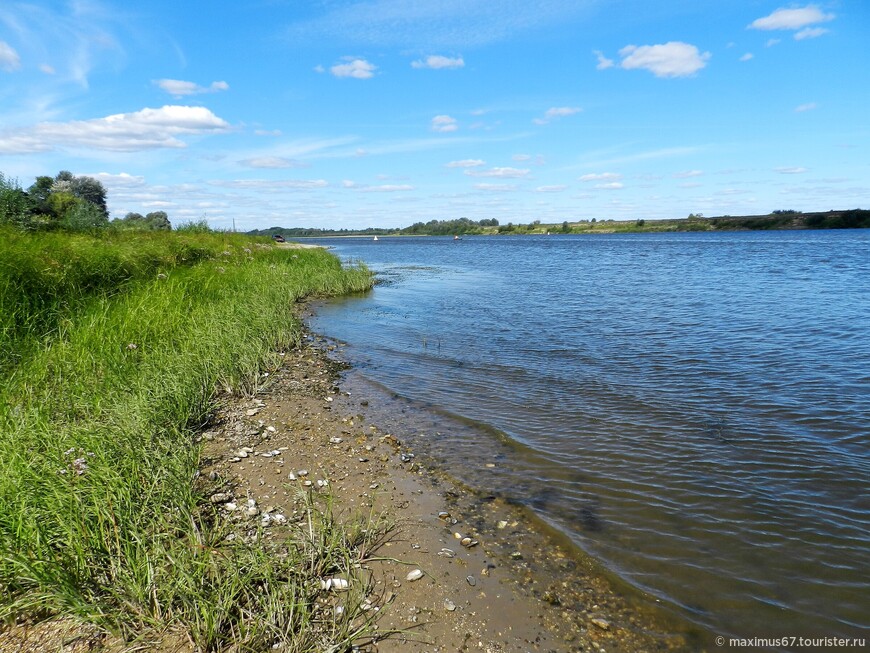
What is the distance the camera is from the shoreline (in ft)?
13.8

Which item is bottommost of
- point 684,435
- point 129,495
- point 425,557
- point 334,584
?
point 684,435

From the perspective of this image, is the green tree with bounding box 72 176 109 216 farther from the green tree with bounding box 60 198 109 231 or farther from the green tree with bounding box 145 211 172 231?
the green tree with bounding box 60 198 109 231

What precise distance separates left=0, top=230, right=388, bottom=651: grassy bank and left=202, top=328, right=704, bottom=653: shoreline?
51 cm

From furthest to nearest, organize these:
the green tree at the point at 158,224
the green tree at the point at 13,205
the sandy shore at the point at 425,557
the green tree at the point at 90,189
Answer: the green tree at the point at 90,189
the green tree at the point at 158,224
the green tree at the point at 13,205
the sandy shore at the point at 425,557

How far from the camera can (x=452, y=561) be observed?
5.09m

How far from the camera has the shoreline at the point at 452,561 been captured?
4.21 metres

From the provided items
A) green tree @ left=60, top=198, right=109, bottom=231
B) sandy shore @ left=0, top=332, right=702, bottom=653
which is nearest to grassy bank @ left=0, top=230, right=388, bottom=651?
sandy shore @ left=0, top=332, right=702, bottom=653

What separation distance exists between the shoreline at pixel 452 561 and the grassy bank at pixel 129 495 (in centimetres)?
51

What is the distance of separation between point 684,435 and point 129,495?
8324mm

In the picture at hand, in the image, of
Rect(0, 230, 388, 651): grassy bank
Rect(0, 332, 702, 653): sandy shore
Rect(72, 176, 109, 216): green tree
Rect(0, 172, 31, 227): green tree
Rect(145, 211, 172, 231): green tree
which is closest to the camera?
Rect(0, 230, 388, 651): grassy bank

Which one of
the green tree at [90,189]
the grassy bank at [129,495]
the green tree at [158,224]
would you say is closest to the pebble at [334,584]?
the grassy bank at [129,495]

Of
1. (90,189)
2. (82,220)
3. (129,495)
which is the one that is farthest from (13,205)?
(90,189)

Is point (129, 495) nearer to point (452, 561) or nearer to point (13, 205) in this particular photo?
point (452, 561)

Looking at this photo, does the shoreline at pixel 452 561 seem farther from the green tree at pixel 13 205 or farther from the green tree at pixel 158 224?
the green tree at pixel 158 224
